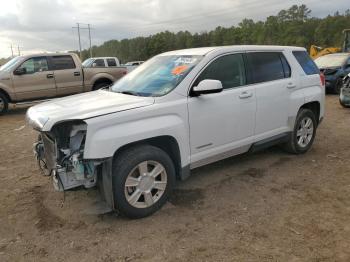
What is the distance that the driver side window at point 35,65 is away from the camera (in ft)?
37.4

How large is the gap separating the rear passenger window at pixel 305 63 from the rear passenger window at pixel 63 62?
844cm

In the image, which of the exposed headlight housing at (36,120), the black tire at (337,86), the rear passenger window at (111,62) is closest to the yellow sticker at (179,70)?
the exposed headlight housing at (36,120)

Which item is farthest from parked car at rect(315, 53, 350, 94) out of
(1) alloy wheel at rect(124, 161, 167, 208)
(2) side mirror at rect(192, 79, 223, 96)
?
(1) alloy wheel at rect(124, 161, 167, 208)

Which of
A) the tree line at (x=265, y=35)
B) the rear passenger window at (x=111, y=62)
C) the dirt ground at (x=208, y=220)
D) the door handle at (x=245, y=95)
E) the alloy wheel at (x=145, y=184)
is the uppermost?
the tree line at (x=265, y=35)

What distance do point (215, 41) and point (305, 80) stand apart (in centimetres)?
8039

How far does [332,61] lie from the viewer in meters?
14.2

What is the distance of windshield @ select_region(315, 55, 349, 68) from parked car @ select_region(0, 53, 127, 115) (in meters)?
8.76

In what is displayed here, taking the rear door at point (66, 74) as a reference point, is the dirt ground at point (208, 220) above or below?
below

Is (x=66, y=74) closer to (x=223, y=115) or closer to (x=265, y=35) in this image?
(x=223, y=115)

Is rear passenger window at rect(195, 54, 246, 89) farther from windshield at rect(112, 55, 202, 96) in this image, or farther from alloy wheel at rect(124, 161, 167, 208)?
alloy wheel at rect(124, 161, 167, 208)

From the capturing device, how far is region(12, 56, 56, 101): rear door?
11281mm

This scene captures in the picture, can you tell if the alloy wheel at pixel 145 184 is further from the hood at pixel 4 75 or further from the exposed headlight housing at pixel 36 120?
the hood at pixel 4 75

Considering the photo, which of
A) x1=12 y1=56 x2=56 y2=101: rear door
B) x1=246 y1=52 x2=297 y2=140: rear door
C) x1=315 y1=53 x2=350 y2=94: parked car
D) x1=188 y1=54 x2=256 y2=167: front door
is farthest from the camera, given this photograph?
x1=315 y1=53 x2=350 y2=94: parked car

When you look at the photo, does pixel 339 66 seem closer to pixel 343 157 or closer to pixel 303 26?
pixel 343 157
